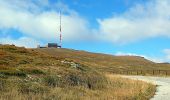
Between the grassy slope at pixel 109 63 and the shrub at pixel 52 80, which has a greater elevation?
the grassy slope at pixel 109 63

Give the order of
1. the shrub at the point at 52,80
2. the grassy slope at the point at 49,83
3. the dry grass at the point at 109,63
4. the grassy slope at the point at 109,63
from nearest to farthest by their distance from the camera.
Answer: the grassy slope at the point at 49,83
the shrub at the point at 52,80
the dry grass at the point at 109,63
the grassy slope at the point at 109,63

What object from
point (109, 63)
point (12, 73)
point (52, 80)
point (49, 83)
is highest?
point (109, 63)

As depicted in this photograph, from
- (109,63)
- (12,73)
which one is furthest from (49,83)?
(109,63)

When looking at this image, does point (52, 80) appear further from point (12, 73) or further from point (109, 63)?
point (109, 63)

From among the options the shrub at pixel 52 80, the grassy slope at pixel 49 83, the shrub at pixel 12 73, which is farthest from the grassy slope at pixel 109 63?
the shrub at pixel 12 73

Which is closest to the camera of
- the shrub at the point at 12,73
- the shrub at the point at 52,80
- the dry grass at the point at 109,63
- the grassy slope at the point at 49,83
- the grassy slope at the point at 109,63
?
the grassy slope at the point at 49,83

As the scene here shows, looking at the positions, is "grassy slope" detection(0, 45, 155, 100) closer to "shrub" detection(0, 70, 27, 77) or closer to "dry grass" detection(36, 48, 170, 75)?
"shrub" detection(0, 70, 27, 77)

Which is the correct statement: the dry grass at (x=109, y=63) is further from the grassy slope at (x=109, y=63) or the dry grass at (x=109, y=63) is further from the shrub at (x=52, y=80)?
the shrub at (x=52, y=80)

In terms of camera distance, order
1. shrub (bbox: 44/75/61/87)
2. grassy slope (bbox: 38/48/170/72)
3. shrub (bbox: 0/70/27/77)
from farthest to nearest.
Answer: grassy slope (bbox: 38/48/170/72) → shrub (bbox: 44/75/61/87) → shrub (bbox: 0/70/27/77)

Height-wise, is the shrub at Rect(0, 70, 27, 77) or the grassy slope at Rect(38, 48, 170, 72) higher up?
the grassy slope at Rect(38, 48, 170, 72)

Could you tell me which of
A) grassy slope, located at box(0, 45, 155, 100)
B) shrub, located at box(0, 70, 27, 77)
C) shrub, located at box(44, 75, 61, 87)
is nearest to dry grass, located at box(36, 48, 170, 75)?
grassy slope, located at box(0, 45, 155, 100)

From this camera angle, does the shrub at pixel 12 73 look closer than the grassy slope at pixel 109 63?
Yes

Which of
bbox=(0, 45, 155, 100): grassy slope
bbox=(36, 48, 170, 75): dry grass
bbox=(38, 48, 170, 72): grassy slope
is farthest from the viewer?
bbox=(38, 48, 170, 72): grassy slope

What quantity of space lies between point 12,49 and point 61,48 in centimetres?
12737
